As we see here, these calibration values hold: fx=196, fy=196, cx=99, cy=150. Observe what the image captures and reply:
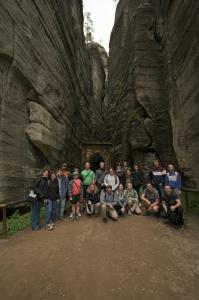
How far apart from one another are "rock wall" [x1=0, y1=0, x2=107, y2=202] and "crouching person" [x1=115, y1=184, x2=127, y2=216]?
146 inches

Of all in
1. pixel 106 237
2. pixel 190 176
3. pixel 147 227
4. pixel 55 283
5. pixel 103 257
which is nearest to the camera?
pixel 55 283

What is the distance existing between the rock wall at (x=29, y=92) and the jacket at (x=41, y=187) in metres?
1.60

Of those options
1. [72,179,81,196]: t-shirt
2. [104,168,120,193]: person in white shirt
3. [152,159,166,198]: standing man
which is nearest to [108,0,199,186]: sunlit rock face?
[152,159,166,198]: standing man

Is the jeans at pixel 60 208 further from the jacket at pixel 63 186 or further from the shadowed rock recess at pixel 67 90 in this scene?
the shadowed rock recess at pixel 67 90

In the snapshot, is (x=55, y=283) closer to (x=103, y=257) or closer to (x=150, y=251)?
(x=103, y=257)

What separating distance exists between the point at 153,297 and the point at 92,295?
2.98 feet

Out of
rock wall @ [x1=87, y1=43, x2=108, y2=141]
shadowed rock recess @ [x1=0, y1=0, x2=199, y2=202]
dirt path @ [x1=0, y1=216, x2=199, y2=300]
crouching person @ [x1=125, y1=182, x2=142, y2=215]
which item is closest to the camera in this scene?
dirt path @ [x1=0, y1=216, x2=199, y2=300]

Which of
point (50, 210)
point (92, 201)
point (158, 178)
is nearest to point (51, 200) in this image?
point (50, 210)

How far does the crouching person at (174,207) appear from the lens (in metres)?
5.84

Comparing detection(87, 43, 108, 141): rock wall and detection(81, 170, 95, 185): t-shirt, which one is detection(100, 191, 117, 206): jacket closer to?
detection(81, 170, 95, 185): t-shirt

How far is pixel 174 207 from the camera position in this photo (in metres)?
5.80

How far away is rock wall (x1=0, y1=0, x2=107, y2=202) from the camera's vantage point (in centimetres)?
688

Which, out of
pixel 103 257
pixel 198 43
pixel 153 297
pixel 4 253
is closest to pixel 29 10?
pixel 198 43

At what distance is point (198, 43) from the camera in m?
8.20
